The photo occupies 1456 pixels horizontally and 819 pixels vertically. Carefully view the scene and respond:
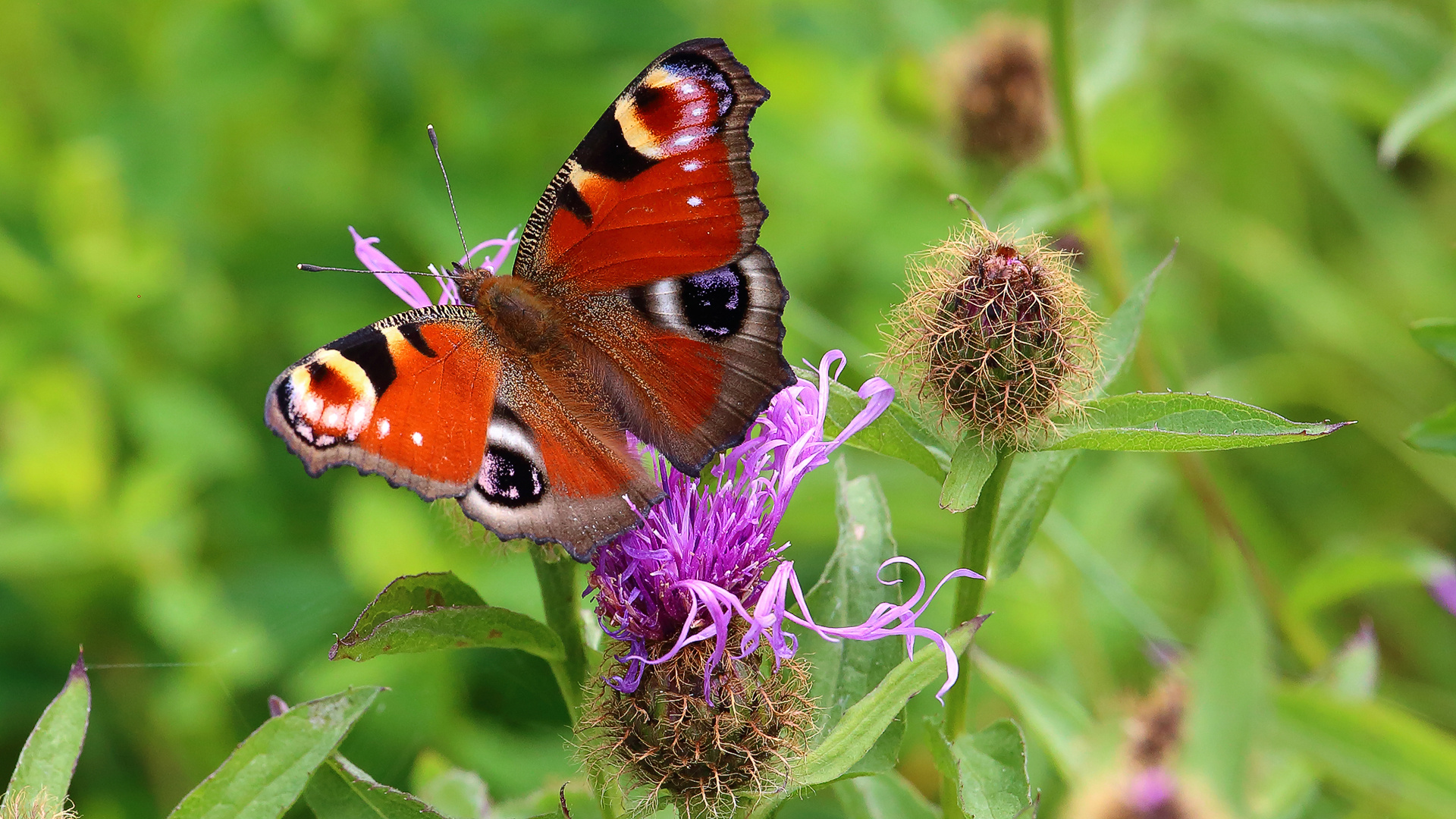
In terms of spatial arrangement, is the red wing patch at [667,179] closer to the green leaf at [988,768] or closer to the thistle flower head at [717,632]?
the thistle flower head at [717,632]

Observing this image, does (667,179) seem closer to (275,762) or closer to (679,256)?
(679,256)

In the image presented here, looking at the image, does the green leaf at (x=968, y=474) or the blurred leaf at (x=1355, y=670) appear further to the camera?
the blurred leaf at (x=1355, y=670)

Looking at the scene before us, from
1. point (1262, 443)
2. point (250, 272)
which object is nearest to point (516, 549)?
point (1262, 443)

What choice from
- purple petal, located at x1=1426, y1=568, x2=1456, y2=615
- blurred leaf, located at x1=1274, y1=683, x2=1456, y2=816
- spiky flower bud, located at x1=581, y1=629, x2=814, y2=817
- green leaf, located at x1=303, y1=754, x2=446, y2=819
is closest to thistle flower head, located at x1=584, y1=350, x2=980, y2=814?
spiky flower bud, located at x1=581, y1=629, x2=814, y2=817

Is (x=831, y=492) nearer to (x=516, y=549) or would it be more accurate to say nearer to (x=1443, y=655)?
(x=516, y=549)

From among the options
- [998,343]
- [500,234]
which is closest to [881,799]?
[998,343]

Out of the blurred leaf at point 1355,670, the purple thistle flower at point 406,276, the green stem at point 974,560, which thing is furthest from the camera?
the blurred leaf at point 1355,670

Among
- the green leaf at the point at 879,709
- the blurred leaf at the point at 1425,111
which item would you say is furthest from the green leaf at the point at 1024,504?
the blurred leaf at the point at 1425,111

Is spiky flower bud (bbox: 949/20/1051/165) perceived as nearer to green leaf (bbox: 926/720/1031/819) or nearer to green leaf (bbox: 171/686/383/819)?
green leaf (bbox: 926/720/1031/819)
